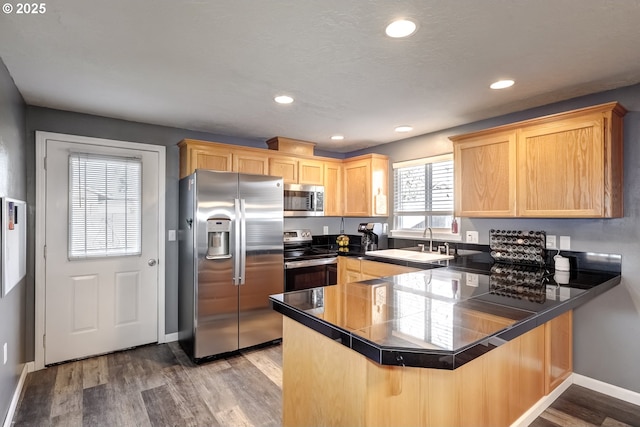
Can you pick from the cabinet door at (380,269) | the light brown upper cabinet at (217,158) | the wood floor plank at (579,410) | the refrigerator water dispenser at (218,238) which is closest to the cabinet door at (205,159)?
the light brown upper cabinet at (217,158)

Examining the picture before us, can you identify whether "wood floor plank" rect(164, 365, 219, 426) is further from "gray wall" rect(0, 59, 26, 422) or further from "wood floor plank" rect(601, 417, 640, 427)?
"wood floor plank" rect(601, 417, 640, 427)

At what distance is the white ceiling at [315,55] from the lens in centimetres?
156

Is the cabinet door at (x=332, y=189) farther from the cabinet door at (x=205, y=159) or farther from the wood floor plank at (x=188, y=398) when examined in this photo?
the wood floor plank at (x=188, y=398)

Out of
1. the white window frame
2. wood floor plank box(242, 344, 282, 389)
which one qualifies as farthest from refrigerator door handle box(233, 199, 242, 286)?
the white window frame

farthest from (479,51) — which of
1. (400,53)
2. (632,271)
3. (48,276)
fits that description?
(48,276)

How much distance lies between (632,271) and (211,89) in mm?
3361

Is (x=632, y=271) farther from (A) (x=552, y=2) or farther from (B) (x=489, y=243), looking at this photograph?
(A) (x=552, y=2)

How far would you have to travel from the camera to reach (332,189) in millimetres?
4523

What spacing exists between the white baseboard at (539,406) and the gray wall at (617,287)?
0.25 meters

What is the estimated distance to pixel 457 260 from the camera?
3.28 metres

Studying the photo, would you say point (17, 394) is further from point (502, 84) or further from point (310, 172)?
point (502, 84)

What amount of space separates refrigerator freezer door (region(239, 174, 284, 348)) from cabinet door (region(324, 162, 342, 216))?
3.23 ft

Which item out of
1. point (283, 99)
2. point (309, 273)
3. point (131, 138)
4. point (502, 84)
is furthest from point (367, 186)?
point (131, 138)

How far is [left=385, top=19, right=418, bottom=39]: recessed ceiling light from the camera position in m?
1.65
